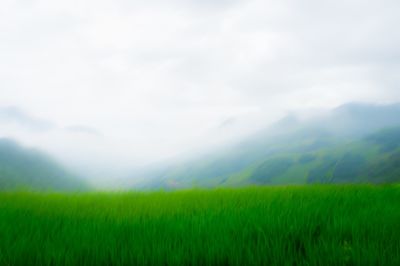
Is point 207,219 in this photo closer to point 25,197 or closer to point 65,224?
point 65,224

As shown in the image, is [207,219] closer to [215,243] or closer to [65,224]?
[215,243]

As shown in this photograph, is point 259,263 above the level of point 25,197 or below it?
below

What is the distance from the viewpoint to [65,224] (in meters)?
4.18

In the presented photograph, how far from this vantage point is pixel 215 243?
3205 mm

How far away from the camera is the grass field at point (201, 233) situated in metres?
2.97

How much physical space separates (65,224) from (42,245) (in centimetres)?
91

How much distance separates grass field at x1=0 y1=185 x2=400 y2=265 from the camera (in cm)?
297

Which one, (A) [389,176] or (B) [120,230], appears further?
(A) [389,176]

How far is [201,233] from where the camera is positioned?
3596mm

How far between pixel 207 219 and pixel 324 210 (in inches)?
78.8

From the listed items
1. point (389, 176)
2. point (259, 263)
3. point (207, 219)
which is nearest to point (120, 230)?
point (207, 219)

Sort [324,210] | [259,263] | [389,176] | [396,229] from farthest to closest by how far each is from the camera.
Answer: [389,176] → [324,210] → [396,229] → [259,263]

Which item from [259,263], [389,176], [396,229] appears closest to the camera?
[259,263]

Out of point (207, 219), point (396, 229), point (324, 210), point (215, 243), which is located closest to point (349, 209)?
point (324, 210)
